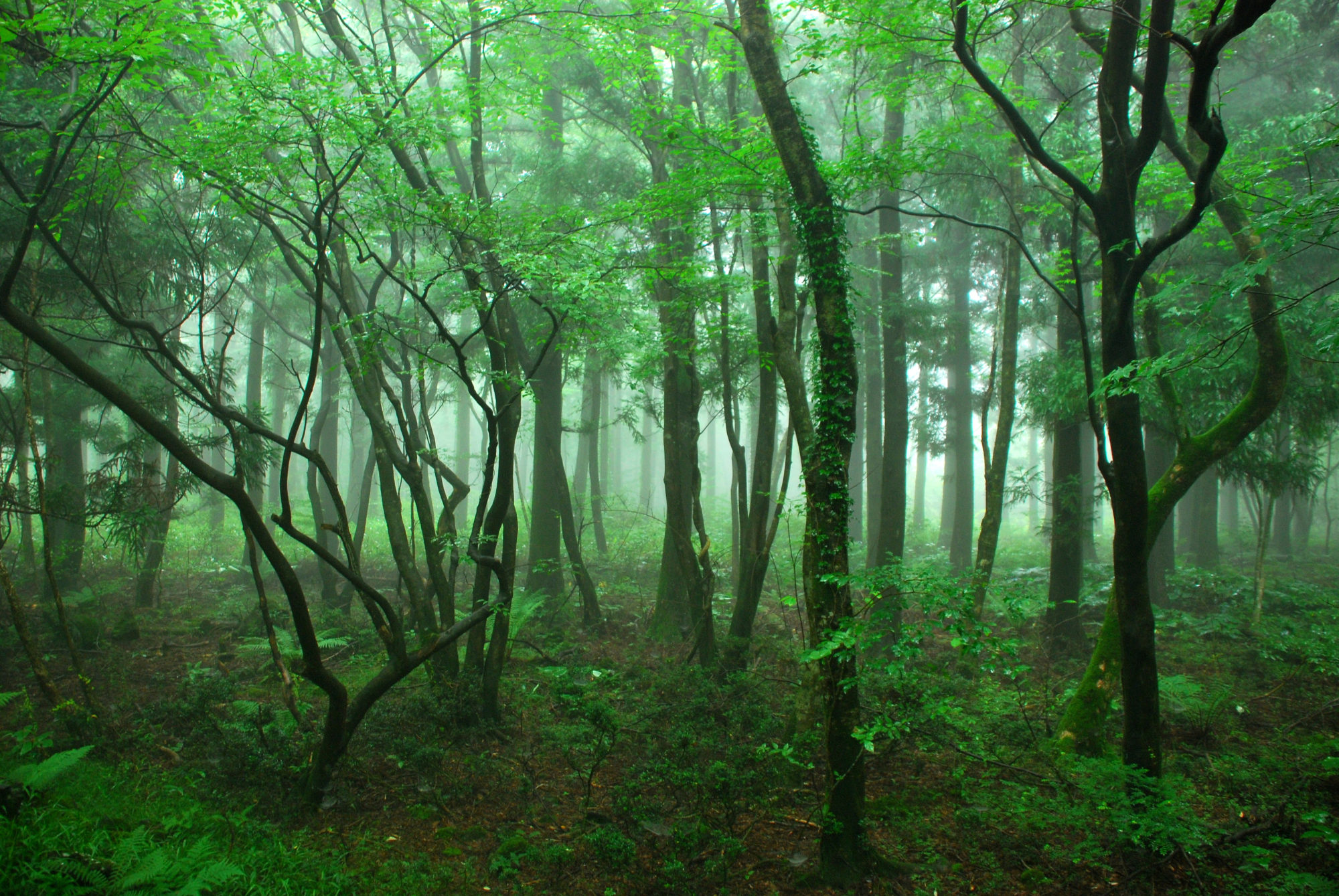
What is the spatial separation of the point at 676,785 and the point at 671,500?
395 centimetres

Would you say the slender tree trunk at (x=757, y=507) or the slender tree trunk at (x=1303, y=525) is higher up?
the slender tree trunk at (x=757, y=507)

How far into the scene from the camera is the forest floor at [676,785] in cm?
438

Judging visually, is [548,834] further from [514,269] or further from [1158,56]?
[1158,56]

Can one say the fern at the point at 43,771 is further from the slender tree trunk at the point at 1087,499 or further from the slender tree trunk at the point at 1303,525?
the slender tree trunk at the point at 1303,525

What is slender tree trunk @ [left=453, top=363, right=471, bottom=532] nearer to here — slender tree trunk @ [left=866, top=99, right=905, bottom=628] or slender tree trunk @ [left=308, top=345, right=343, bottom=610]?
slender tree trunk @ [left=308, top=345, right=343, bottom=610]

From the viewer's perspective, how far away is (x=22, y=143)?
26.9 ft

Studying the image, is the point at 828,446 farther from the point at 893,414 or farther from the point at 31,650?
the point at 31,650

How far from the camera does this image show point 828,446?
4.82 m

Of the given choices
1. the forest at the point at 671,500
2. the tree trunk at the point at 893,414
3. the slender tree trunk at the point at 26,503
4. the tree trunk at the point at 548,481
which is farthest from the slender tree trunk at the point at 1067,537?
the slender tree trunk at the point at 26,503

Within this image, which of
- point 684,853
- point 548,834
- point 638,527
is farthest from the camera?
point 638,527

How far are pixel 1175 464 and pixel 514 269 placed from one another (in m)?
6.09

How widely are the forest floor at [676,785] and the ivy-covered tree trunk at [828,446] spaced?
238 millimetres

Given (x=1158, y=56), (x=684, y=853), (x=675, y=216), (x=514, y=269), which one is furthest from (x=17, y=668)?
(x=1158, y=56)

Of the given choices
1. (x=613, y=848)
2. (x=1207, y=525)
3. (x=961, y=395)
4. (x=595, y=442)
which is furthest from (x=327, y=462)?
(x=1207, y=525)
